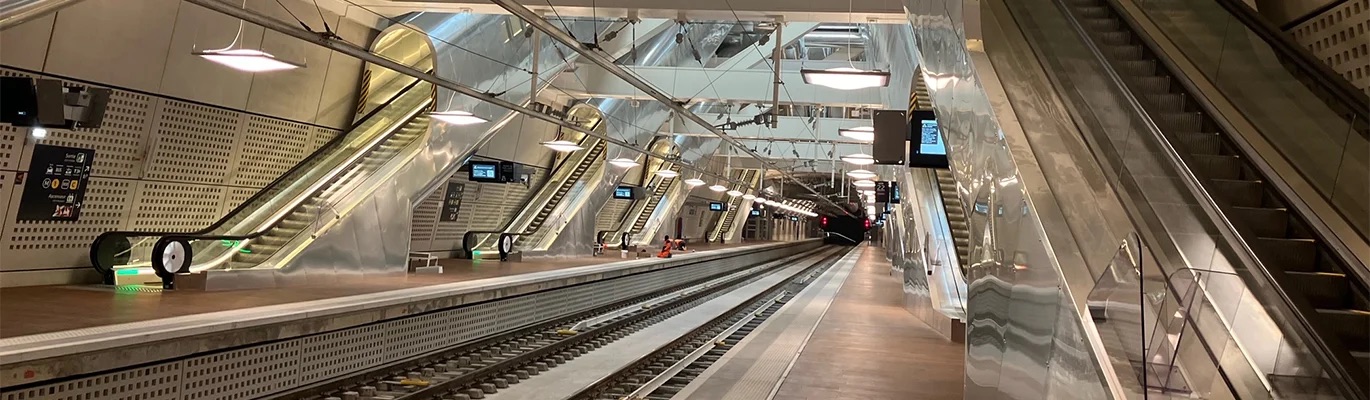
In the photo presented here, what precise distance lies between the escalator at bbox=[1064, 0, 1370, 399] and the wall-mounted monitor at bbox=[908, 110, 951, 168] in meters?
3.02

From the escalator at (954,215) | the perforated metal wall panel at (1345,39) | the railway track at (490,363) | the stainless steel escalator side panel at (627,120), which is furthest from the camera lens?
the stainless steel escalator side panel at (627,120)

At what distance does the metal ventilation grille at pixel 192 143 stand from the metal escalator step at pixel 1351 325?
40.1 ft

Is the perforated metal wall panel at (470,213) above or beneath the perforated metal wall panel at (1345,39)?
beneath

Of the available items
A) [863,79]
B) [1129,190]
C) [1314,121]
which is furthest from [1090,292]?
[863,79]

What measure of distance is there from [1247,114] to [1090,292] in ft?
→ 9.96

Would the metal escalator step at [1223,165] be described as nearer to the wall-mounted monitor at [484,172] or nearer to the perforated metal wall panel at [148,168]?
the perforated metal wall panel at [148,168]

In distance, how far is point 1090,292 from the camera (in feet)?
15.9

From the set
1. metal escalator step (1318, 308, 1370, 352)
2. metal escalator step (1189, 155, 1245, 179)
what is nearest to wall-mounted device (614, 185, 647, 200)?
metal escalator step (1189, 155, 1245, 179)

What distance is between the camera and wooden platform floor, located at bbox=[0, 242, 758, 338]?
26.8 feet

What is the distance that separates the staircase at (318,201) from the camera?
1355 centimetres

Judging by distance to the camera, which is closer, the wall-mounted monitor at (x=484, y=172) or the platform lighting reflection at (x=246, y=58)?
the platform lighting reflection at (x=246, y=58)

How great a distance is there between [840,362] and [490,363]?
14.6 feet

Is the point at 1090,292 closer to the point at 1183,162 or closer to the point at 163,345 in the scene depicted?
the point at 1183,162

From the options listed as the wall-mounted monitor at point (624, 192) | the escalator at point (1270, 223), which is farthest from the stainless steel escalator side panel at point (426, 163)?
the wall-mounted monitor at point (624, 192)
